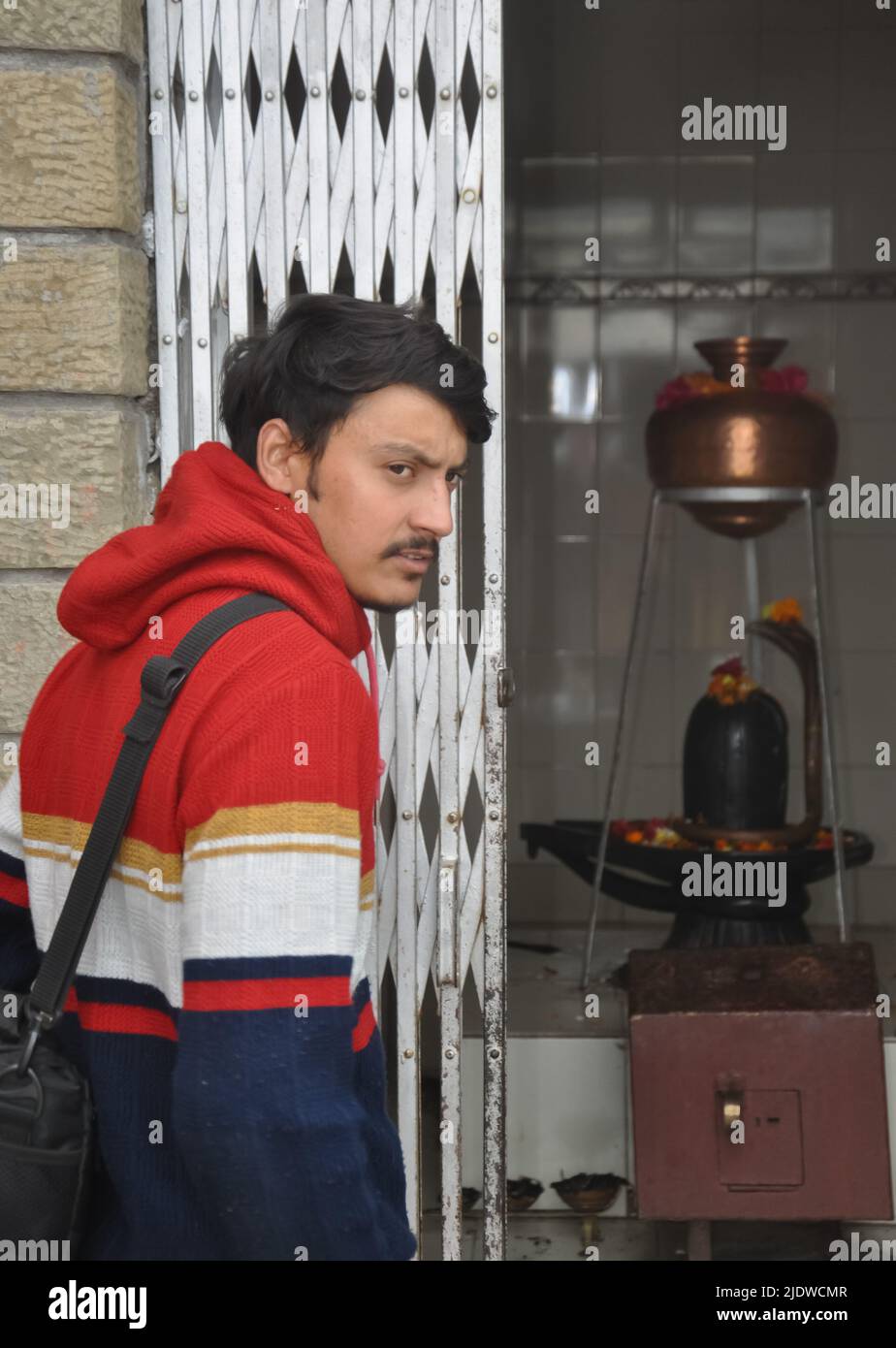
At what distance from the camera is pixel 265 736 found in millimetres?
1117

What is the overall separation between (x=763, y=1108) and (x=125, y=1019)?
2101mm

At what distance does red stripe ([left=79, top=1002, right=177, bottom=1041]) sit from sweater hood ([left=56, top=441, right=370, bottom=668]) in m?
0.31

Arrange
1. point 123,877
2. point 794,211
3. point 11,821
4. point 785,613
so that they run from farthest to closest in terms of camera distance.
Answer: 1. point 794,211
2. point 785,613
3. point 11,821
4. point 123,877

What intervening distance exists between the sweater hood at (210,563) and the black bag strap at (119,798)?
4 centimetres

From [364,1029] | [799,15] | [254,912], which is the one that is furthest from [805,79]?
[254,912]

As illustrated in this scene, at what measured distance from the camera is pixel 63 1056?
1.30 metres

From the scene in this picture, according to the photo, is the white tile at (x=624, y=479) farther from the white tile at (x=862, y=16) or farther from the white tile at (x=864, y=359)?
the white tile at (x=862, y=16)

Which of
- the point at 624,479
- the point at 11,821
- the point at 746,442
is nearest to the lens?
the point at 11,821

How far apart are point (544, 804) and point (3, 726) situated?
3058 mm

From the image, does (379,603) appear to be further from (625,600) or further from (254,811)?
(625,600)

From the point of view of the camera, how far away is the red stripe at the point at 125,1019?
1.24 metres

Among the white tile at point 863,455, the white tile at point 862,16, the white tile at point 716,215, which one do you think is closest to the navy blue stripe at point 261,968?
the white tile at point 863,455

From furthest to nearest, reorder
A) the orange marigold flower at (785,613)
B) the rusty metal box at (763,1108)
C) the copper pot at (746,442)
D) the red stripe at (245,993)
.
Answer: the orange marigold flower at (785,613) < the copper pot at (746,442) < the rusty metal box at (763,1108) < the red stripe at (245,993)
